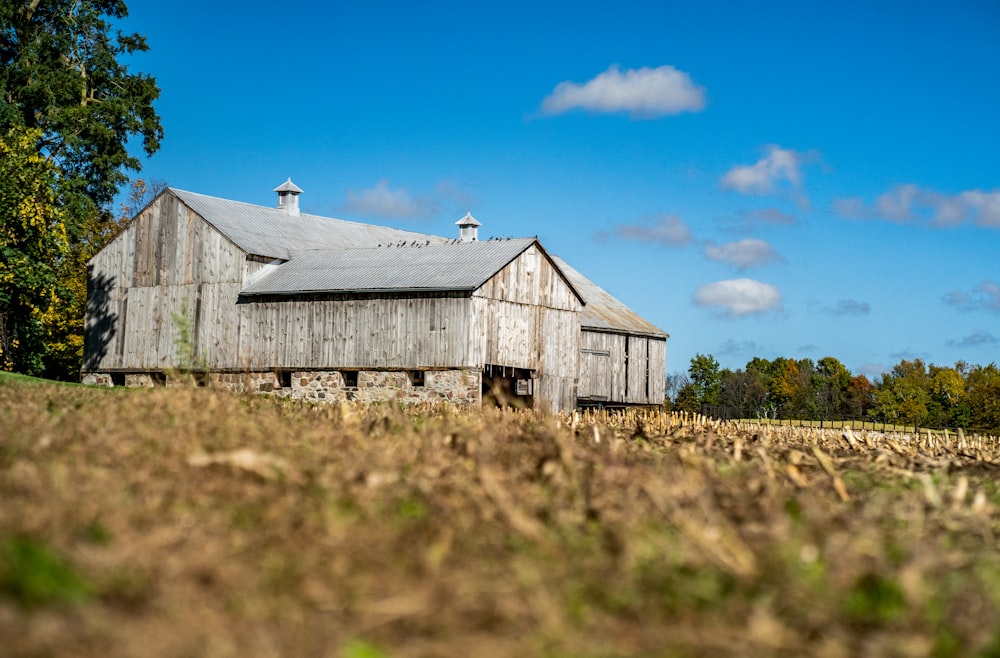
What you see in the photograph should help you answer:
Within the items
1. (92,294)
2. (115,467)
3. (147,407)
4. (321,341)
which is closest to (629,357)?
(321,341)

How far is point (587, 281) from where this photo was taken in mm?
47188

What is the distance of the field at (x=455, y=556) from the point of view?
3.57 m

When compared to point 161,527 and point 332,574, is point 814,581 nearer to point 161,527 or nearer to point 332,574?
point 332,574

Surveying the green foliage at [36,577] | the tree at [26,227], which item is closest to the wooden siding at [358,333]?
the tree at [26,227]

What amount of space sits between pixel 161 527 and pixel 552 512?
173cm

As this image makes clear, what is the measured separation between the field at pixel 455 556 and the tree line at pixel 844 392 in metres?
67.2

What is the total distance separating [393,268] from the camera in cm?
3597

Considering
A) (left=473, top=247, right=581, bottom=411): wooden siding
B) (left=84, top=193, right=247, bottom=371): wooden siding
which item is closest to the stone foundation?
(left=473, top=247, right=581, bottom=411): wooden siding

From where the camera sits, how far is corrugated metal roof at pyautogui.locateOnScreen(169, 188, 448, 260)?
1519 inches

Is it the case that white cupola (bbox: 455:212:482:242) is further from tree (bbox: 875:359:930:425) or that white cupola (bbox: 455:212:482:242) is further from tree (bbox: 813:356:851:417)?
tree (bbox: 813:356:851:417)

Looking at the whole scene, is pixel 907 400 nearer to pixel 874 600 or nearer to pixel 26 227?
pixel 26 227


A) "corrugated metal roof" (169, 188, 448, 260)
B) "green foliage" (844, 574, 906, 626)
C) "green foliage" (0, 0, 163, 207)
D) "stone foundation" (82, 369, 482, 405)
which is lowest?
"green foliage" (844, 574, 906, 626)

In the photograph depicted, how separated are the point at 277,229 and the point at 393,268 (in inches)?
308

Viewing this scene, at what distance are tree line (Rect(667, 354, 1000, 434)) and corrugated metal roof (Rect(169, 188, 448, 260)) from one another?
32.5m
